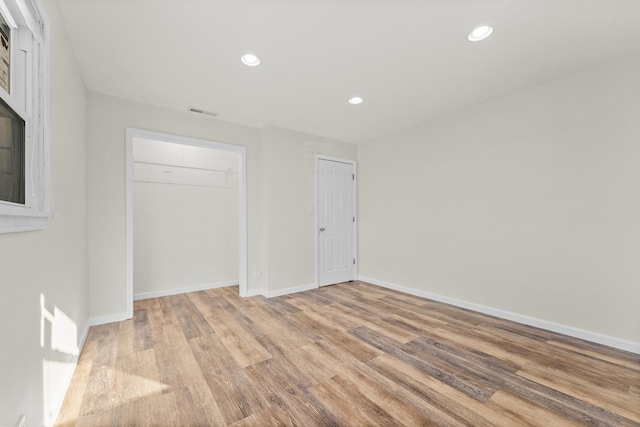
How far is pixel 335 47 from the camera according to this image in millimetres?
2086

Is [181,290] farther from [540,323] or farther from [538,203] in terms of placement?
[538,203]

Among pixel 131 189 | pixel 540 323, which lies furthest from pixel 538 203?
pixel 131 189

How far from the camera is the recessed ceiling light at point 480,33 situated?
188 cm

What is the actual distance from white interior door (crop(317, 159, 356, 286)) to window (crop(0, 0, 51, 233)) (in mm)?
3313

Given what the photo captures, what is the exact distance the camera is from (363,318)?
295 cm

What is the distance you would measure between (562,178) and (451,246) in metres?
1.34

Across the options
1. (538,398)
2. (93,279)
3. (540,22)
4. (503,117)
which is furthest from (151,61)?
(538,398)

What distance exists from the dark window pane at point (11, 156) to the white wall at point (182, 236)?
284cm

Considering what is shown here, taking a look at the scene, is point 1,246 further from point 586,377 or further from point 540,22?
point 586,377

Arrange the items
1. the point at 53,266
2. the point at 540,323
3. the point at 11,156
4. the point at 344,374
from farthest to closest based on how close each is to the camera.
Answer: the point at 540,323, the point at 344,374, the point at 53,266, the point at 11,156

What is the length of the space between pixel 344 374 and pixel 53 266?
6.39 ft

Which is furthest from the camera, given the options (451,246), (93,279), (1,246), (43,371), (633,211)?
(451,246)

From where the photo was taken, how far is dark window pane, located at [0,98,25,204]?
969 millimetres

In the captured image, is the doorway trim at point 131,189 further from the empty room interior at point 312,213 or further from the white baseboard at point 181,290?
the white baseboard at point 181,290
